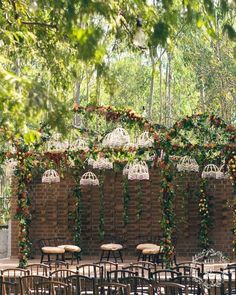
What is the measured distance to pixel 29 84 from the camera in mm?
4637

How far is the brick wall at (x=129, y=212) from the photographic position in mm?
16516

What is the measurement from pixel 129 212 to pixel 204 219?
1.82m

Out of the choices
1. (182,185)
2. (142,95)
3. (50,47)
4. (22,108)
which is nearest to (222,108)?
(142,95)

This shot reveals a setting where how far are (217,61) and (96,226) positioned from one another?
11240 millimetres

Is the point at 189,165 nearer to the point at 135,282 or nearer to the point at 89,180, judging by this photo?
the point at 89,180

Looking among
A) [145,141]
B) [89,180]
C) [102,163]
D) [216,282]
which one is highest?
[145,141]

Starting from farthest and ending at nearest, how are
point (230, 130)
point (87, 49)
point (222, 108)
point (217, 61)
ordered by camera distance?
point (222, 108) < point (217, 61) < point (230, 130) < point (87, 49)

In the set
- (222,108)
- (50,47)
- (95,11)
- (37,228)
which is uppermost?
(222,108)

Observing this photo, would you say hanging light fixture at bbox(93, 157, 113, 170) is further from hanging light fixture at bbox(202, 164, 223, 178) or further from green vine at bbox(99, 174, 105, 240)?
hanging light fixture at bbox(202, 164, 223, 178)

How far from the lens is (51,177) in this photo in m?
15.9

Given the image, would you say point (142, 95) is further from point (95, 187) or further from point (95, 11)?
point (95, 11)

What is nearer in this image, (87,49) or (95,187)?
(87,49)

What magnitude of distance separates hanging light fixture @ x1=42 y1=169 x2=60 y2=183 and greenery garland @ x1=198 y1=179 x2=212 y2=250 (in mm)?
3164

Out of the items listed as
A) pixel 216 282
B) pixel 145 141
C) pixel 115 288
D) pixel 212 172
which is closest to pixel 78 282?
pixel 115 288
